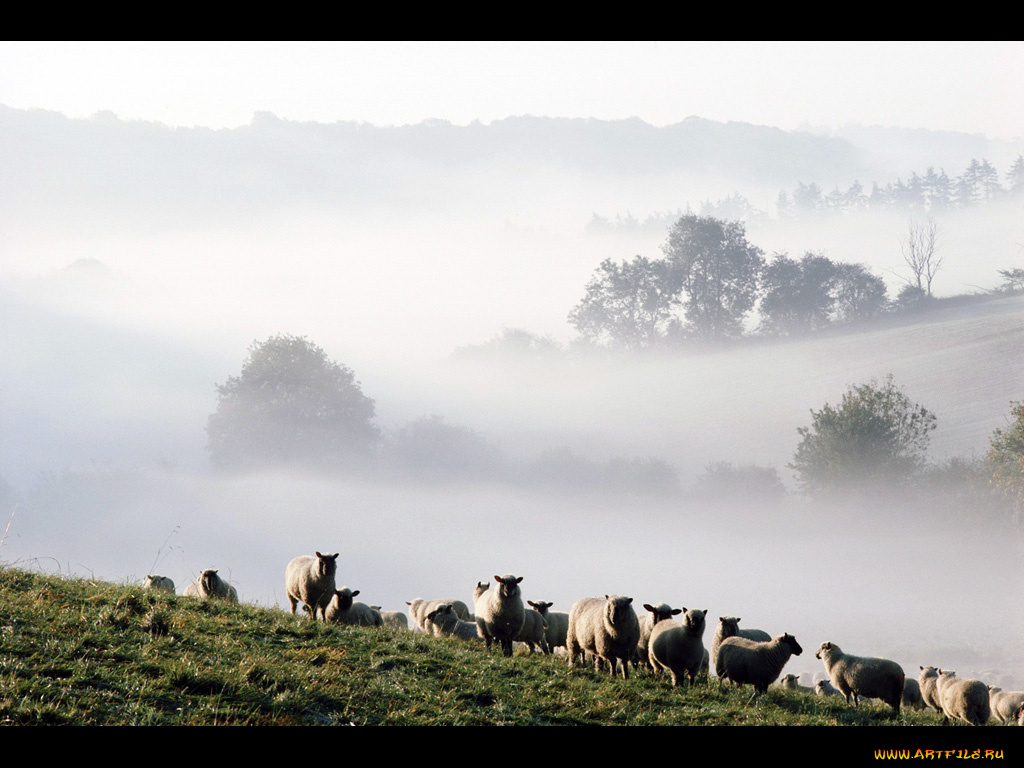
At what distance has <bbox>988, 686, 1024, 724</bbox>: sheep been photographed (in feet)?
→ 58.7

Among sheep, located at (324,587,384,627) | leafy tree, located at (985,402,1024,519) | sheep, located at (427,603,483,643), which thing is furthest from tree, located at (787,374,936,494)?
sheep, located at (324,587,384,627)

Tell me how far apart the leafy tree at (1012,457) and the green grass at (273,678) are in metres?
52.8

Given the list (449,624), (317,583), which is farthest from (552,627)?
(317,583)

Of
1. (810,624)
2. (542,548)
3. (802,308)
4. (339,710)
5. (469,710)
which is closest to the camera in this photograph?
(339,710)

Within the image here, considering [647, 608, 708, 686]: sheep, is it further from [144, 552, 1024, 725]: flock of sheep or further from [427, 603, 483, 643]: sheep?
[427, 603, 483, 643]: sheep

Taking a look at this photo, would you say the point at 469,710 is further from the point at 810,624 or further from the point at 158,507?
the point at 158,507

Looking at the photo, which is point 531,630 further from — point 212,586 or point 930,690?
point 930,690

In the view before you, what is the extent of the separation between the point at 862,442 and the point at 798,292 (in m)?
46.4

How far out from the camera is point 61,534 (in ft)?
337

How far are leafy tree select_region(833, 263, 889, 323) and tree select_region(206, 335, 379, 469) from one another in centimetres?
7534

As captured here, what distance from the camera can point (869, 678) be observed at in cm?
1694
